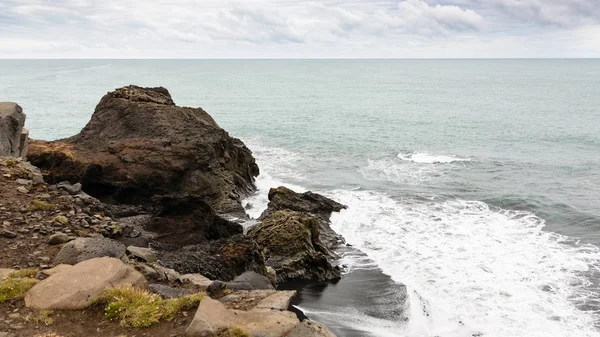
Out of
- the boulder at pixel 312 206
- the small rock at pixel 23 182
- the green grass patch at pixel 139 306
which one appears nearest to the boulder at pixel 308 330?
the green grass patch at pixel 139 306

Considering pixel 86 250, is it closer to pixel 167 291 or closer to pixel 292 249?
pixel 167 291

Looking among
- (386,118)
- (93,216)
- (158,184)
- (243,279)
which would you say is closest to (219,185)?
(158,184)

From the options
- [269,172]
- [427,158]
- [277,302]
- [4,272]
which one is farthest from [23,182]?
[427,158]

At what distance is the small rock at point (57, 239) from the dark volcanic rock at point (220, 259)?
3230 mm

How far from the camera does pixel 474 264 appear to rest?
25.2m

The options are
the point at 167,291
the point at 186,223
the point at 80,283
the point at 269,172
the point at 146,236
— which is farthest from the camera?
the point at 269,172

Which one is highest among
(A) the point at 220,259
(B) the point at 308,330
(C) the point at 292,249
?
(B) the point at 308,330

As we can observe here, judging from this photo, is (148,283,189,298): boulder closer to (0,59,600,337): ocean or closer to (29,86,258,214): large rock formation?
(0,59,600,337): ocean

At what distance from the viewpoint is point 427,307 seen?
2081 cm

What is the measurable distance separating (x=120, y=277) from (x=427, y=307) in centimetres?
1268

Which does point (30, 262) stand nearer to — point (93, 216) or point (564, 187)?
point (93, 216)

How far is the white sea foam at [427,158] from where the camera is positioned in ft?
170

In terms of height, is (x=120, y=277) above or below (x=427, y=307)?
above

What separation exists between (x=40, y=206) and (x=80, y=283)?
6.48 meters
